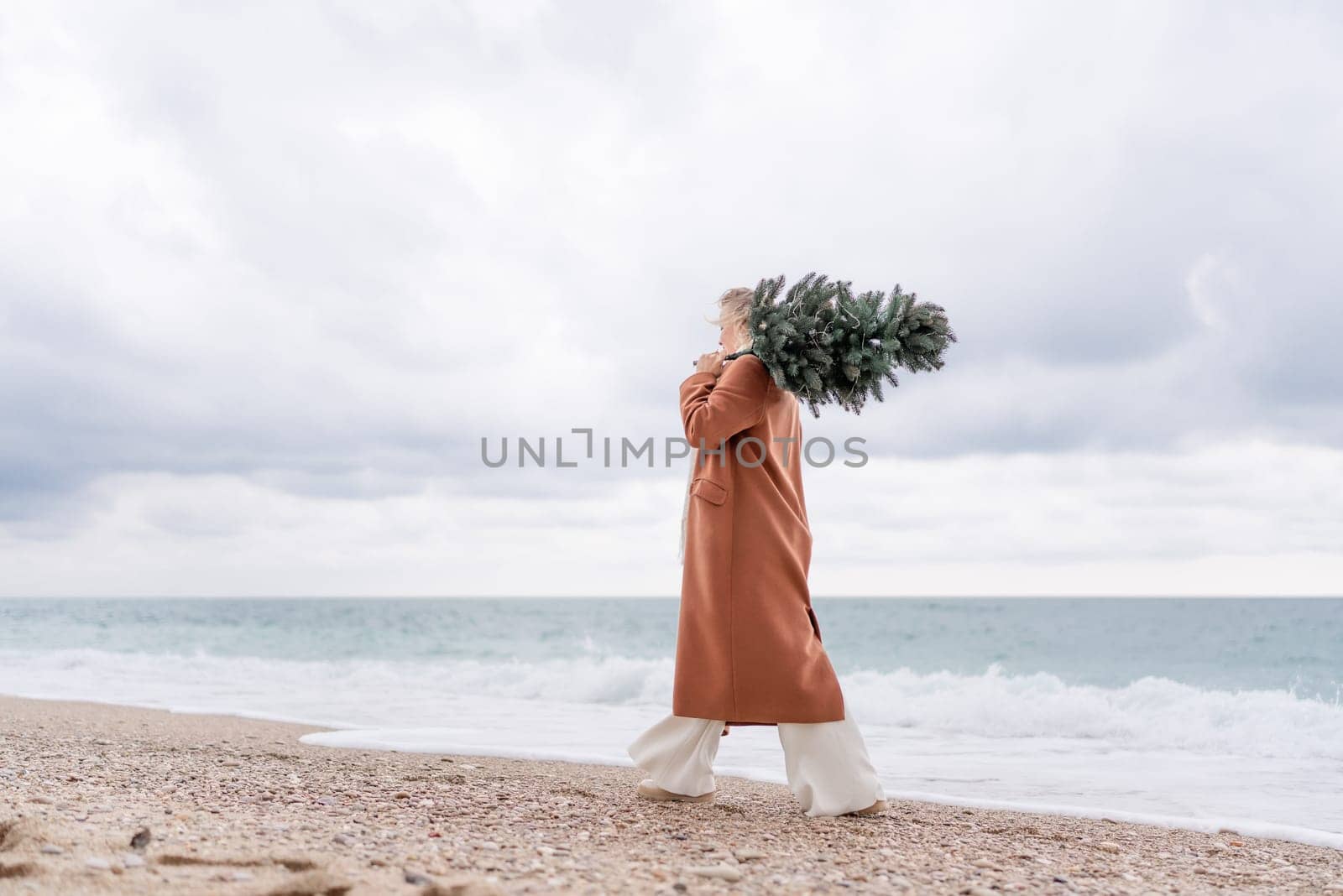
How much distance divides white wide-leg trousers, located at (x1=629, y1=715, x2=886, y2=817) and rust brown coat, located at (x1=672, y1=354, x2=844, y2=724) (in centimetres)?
10

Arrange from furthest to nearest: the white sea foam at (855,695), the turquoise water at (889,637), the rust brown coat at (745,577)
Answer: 1. the turquoise water at (889,637)
2. the white sea foam at (855,695)
3. the rust brown coat at (745,577)

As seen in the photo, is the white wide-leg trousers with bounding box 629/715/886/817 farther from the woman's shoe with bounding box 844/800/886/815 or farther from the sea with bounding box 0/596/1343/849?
the sea with bounding box 0/596/1343/849

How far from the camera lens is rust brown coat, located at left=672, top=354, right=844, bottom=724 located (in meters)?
3.90

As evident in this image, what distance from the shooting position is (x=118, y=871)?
2670mm

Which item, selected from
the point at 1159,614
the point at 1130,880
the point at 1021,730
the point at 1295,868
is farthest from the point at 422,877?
the point at 1159,614

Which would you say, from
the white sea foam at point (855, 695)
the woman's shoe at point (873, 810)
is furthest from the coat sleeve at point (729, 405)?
the white sea foam at point (855, 695)

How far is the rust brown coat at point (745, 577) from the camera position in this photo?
12.8ft

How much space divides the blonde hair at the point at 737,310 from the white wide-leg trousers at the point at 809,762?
5.41ft

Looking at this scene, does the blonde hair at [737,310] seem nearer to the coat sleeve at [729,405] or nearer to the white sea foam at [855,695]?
the coat sleeve at [729,405]

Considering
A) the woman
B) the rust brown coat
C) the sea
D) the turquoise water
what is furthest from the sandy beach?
the turquoise water

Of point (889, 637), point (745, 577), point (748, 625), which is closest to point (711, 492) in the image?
point (745, 577)

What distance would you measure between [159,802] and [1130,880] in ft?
11.7

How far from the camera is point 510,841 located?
327 cm

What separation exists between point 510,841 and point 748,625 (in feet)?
4.09
